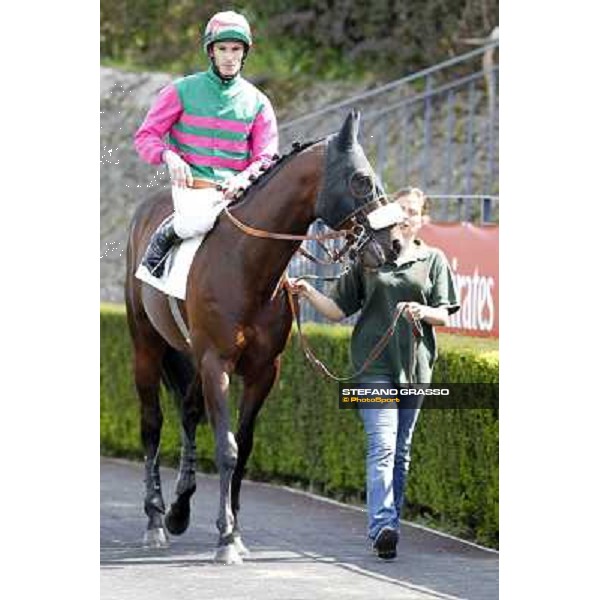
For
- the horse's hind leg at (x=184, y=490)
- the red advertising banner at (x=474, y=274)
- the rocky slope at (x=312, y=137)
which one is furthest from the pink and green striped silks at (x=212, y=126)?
the rocky slope at (x=312, y=137)

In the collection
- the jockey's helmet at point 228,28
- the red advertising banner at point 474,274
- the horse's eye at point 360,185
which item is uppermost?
the jockey's helmet at point 228,28

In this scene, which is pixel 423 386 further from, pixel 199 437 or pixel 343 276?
pixel 199 437

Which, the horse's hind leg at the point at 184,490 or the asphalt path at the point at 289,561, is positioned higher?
the horse's hind leg at the point at 184,490

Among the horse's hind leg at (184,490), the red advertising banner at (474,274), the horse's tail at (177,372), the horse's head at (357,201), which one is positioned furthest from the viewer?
the red advertising banner at (474,274)

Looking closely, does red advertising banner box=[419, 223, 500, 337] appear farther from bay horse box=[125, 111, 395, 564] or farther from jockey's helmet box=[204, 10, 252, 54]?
jockey's helmet box=[204, 10, 252, 54]

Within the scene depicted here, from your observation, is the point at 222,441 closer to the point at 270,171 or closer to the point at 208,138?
the point at 270,171

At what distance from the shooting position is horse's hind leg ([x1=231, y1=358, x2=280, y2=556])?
8656mm

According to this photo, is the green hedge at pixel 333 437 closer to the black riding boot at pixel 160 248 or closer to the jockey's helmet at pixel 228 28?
the black riding boot at pixel 160 248

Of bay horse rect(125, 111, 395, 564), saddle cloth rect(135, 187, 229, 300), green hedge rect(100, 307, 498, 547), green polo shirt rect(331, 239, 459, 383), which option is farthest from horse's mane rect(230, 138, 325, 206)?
green hedge rect(100, 307, 498, 547)

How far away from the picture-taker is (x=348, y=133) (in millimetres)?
7969

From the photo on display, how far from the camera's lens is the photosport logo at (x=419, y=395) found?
8461mm

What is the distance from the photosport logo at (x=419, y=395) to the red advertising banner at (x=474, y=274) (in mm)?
1316
